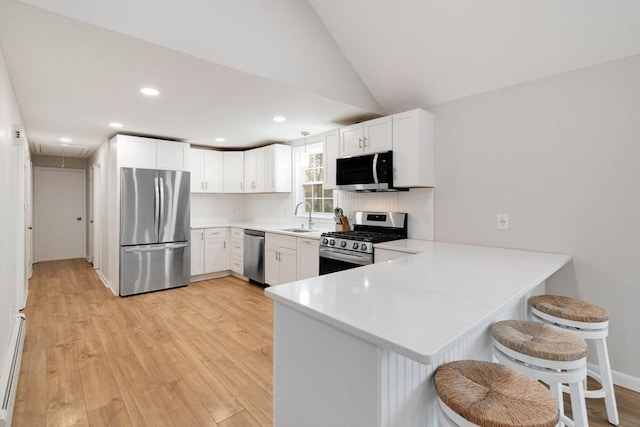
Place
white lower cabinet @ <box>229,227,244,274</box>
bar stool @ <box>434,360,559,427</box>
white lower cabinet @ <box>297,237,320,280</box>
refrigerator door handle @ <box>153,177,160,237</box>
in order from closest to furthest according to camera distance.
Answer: bar stool @ <box>434,360,559,427</box> < white lower cabinet @ <box>297,237,320,280</box> < refrigerator door handle @ <box>153,177,160,237</box> < white lower cabinet @ <box>229,227,244,274</box>

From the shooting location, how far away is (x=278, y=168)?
4.81 m

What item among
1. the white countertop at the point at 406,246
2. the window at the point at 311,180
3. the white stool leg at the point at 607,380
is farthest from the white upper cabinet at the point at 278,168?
the white stool leg at the point at 607,380

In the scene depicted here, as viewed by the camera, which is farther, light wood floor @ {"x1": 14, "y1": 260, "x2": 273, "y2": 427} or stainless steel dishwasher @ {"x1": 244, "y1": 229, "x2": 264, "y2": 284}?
stainless steel dishwasher @ {"x1": 244, "y1": 229, "x2": 264, "y2": 284}

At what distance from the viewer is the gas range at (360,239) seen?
3.01 metres

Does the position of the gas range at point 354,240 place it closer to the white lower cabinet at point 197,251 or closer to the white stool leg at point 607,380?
the white stool leg at point 607,380

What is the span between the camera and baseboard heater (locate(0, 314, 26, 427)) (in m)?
1.73

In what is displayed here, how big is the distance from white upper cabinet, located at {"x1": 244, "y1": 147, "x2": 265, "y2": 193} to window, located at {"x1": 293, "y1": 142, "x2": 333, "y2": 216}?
58cm

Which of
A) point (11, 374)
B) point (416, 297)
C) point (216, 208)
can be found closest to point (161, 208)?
point (216, 208)

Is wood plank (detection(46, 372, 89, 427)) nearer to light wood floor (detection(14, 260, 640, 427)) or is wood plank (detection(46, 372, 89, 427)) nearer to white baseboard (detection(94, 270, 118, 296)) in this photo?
light wood floor (detection(14, 260, 640, 427))

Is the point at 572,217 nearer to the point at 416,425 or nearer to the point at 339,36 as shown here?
the point at 416,425

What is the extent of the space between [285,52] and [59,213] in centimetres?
697

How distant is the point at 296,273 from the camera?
3906 millimetres

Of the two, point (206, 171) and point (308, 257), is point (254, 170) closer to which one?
point (206, 171)

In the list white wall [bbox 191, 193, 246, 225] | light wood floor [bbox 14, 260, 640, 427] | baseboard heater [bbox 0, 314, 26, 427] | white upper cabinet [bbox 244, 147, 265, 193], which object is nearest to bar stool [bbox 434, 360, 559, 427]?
light wood floor [bbox 14, 260, 640, 427]
